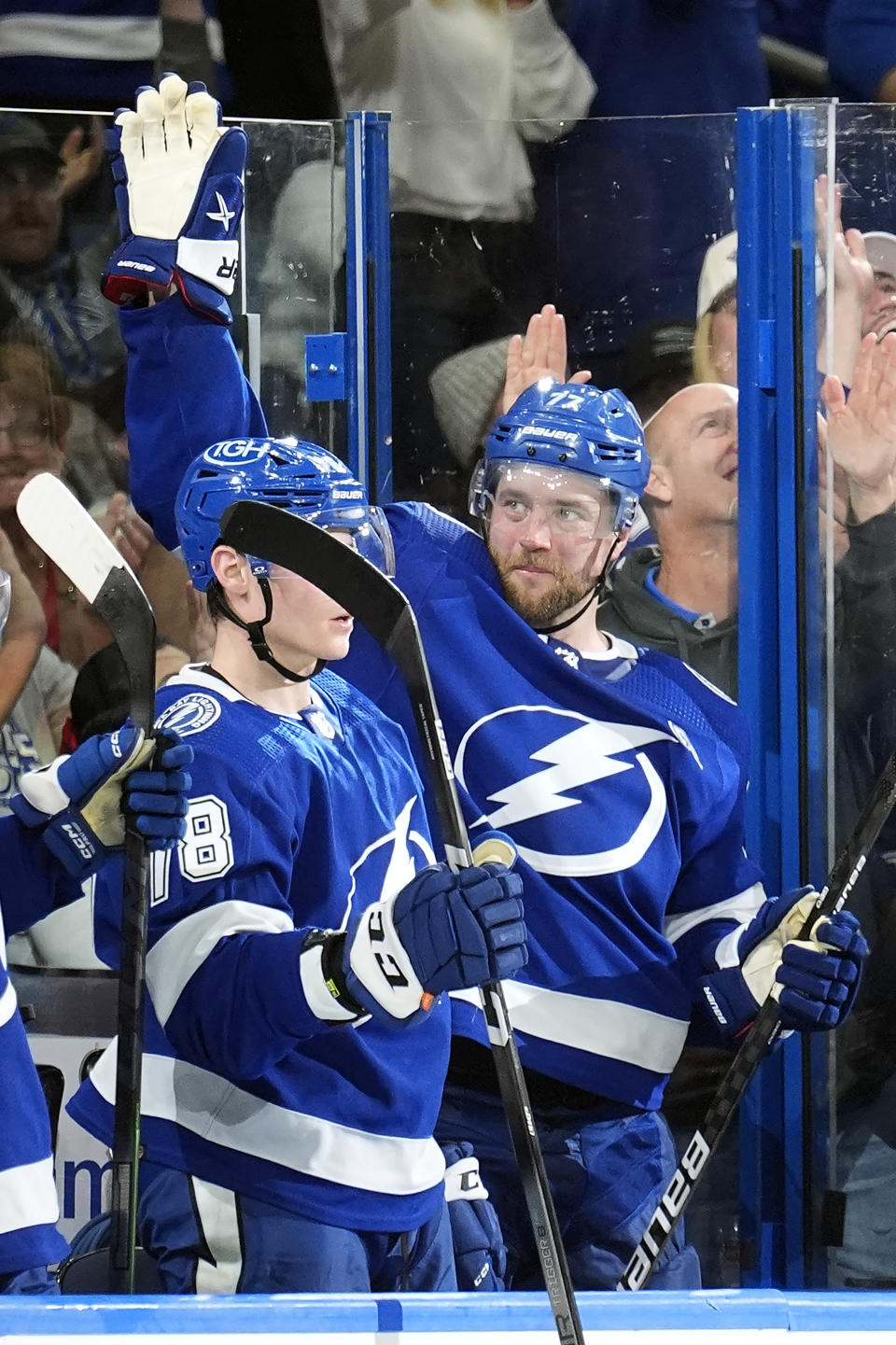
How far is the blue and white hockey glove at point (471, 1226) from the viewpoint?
2.31m

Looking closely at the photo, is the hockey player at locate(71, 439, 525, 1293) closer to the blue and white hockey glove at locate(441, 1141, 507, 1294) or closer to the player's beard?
the blue and white hockey glove at locate(441, 1141, 507, 1294)

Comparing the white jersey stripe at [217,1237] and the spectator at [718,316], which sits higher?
the spectator at [718,316]

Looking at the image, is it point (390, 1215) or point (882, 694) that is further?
point (882, 694)

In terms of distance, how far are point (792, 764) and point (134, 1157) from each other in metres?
1.14

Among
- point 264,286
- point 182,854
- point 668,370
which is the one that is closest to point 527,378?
point 668,370

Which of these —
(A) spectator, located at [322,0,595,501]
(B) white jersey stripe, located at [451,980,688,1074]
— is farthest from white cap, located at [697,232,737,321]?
(B) white jersey stripe, located at [451,980,688,1074]

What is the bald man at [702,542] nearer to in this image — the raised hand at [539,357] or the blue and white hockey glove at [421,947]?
the raised hand at [539,357]

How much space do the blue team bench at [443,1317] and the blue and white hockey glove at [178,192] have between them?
1287 millimetres

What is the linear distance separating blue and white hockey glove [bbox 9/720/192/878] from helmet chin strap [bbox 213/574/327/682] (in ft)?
0.66

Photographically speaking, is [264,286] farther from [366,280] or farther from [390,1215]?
[390,1215]

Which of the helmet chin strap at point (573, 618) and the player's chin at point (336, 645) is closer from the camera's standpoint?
the player's chin at point (336, 645)

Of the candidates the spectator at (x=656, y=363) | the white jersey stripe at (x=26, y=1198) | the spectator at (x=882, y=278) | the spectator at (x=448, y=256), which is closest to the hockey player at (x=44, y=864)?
the white jersey stripe at (x=26, y=1198)

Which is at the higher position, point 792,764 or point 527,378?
point 527,378

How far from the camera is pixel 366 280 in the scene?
2734 millimetres
